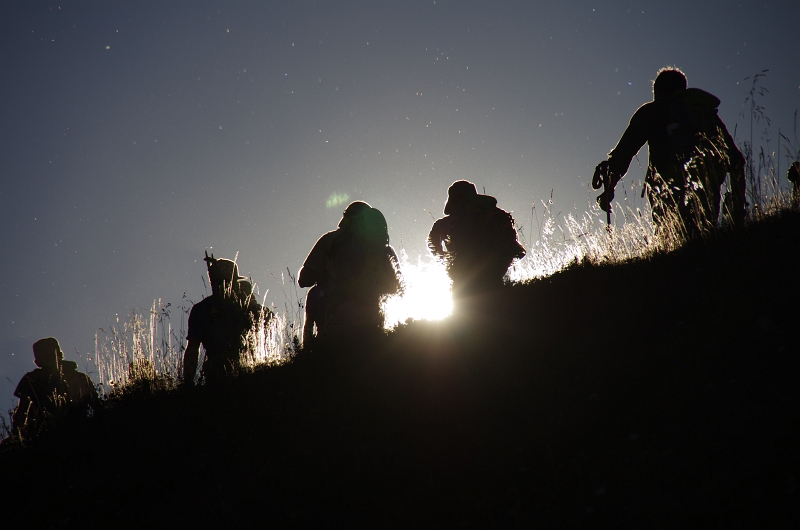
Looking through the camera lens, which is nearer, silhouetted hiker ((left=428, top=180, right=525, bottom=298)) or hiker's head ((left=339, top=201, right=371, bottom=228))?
silhouetted hiker ((left=428, top=180, right=525, bottom=298))

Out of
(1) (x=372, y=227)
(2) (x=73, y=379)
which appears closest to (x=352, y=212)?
(1) (x=372, y=227)

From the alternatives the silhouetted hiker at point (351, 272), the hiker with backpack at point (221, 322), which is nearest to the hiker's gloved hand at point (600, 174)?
the silhouetted hiker at point (351, 272)

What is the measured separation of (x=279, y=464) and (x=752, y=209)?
5.34 metres

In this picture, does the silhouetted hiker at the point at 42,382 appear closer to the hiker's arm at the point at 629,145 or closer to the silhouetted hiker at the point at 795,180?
the hiker's arm at the point at 629,145

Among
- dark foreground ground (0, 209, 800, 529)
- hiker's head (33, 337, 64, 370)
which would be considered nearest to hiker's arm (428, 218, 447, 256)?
dark foreground ground (0, 209, 800, 529)

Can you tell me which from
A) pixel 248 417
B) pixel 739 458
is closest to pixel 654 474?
pixel 739 458

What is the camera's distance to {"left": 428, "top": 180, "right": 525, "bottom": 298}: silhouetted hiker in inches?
264

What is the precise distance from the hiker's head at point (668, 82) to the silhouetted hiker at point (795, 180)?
1569mm

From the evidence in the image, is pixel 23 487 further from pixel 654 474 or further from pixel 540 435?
pixel 654 474

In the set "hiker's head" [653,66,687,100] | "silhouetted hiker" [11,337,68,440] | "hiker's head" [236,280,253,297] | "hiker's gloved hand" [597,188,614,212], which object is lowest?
"silhouetted hiker" [11,337,68,440]

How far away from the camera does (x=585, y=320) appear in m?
4.63

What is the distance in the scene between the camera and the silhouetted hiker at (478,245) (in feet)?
22.0

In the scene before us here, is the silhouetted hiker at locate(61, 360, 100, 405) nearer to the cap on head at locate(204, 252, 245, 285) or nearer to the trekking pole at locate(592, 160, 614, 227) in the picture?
the cap on head at locate(204, 252, 245, 285)

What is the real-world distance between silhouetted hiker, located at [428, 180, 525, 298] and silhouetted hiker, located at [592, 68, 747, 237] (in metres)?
1.24
